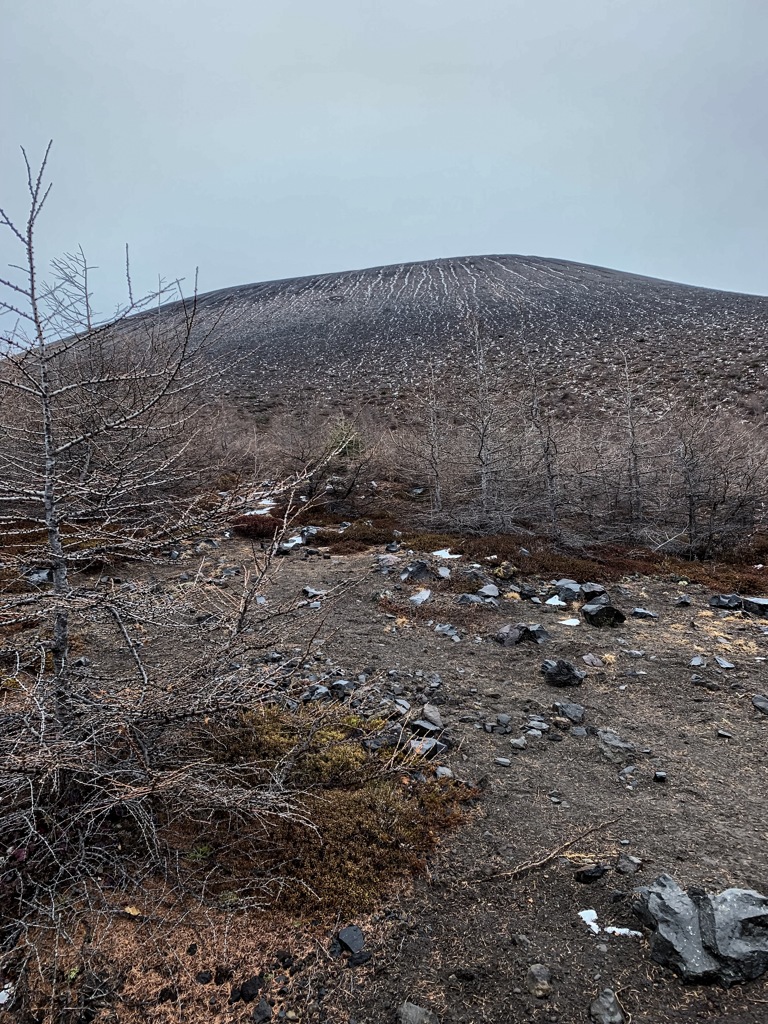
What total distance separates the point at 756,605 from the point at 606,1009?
21.8 feet

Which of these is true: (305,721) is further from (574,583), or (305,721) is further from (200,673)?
(574,583)

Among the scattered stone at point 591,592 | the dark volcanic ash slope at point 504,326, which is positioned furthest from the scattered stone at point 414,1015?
the dark volcanic ash slope at point 504,326

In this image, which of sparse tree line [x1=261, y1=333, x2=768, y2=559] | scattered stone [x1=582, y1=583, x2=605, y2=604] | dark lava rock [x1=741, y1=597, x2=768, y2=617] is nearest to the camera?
dark lava rock [x1=741, y1=597, x2=768, y2=617]

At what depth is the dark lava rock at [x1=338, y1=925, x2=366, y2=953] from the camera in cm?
263

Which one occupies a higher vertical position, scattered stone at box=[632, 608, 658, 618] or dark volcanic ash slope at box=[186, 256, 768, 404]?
dark volcanic ash slope at box=[186, 256, 768, 404]

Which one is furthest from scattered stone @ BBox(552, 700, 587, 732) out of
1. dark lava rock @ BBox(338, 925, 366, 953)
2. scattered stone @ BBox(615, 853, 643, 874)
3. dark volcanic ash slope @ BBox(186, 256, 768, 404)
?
dark volcanic ash slope @ BBox(186, 256, 768, 404)

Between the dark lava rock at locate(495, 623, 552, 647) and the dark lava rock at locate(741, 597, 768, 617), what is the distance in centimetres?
313

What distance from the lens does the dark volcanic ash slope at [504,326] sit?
27.4 metres

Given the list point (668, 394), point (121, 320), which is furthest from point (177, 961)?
point (668, 394)

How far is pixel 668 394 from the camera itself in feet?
77.2

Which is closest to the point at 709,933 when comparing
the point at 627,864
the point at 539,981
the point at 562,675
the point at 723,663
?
the point at 627,864

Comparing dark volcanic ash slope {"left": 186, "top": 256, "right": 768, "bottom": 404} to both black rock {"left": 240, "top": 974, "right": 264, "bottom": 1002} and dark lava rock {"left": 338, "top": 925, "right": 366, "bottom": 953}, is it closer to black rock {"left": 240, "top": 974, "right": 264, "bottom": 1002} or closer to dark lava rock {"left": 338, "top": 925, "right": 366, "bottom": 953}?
dark lava rock {"left": 338, "top": 925, "right": 366, "bottom": 953}

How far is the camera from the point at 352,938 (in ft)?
8.75

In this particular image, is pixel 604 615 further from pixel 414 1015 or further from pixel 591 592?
pixel 414 1015
